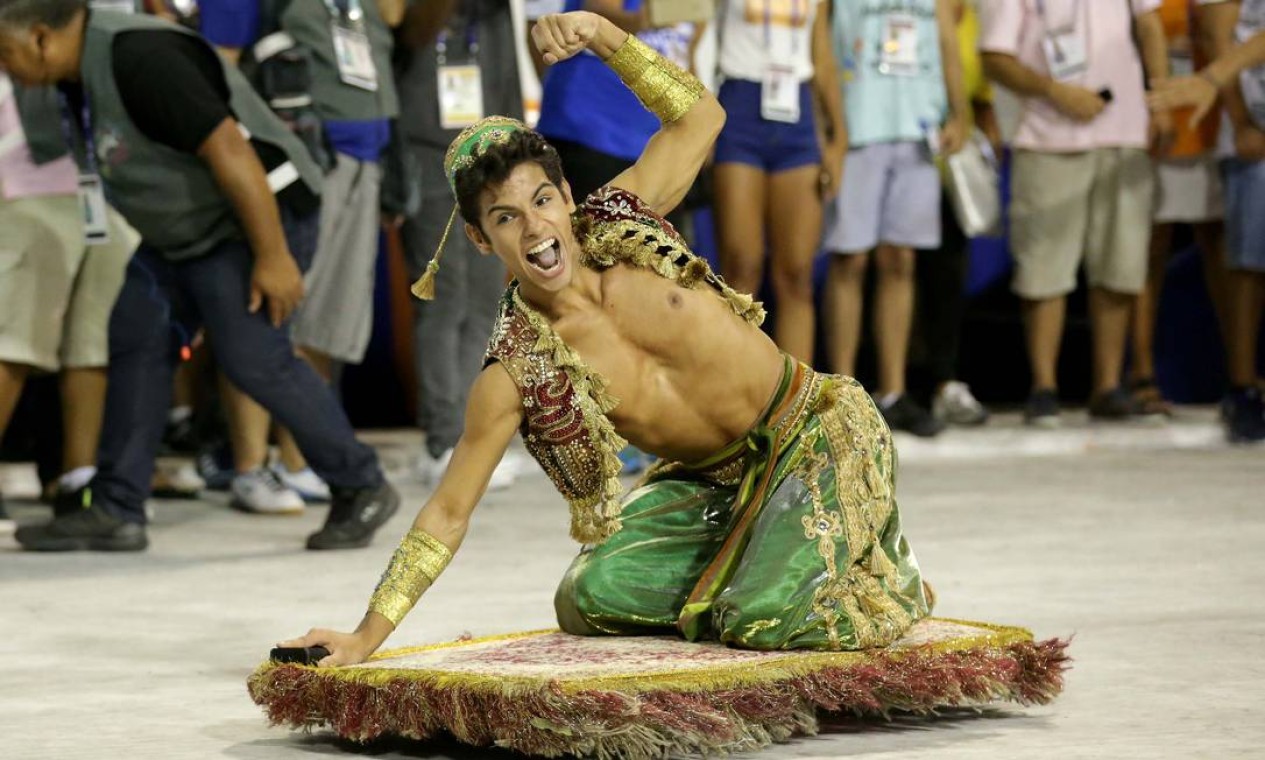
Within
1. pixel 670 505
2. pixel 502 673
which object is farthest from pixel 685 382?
pixel 502 673

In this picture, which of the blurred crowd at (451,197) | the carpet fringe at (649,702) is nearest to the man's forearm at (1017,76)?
the blurred crowd at (451,197)

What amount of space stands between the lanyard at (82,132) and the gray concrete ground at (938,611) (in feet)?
3.48

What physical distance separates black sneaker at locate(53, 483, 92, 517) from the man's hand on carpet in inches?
99.7

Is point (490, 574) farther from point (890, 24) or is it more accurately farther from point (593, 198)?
point (890, 24)

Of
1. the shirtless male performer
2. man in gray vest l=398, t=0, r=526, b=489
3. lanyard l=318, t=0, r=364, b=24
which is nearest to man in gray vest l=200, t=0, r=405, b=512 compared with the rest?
lanyard l=318, t=0, r=364, b=24

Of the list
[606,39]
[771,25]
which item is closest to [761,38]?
[771,25]

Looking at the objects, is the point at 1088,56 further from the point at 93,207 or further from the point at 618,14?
the point at 93,207

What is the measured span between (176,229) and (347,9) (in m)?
1.30

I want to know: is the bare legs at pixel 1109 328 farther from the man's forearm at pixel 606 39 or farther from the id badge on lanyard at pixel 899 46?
the man's forearm at pixel 606 39

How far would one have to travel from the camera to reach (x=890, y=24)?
7.64 metres

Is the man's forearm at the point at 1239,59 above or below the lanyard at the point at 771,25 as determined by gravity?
below

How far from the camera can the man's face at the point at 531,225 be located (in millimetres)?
3383

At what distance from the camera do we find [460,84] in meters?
6.75

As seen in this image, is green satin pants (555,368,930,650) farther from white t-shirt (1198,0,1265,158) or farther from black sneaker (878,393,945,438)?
white t-shirt (1198,0,1265,158)
